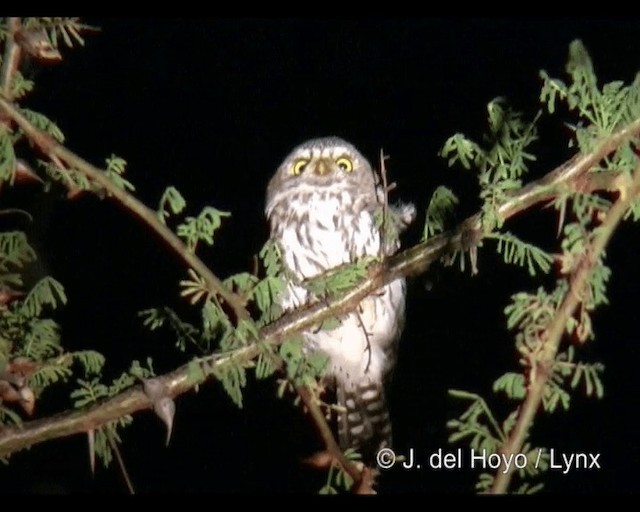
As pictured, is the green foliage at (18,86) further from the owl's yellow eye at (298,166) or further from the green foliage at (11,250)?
the owl's yellow eye at (298,166)

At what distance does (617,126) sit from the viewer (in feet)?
3.94

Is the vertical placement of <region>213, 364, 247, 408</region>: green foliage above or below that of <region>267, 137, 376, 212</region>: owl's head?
below

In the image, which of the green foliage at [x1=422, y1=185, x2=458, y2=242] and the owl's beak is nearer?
the green foliage at [x1=422, y1=185, x2=458, y2=242]

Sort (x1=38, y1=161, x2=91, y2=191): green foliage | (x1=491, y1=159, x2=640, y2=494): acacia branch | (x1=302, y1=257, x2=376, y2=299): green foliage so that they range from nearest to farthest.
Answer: (x1=491, y1=159, x2=640, y2=494): acacia branch < (x1=38, y1=161, x2=91, y2=191): green foliage < (x1=302, y1=257, x2=376, y2=299): green foliage

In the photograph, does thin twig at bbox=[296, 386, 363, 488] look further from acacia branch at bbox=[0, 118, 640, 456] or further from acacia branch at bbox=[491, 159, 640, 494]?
acacia branch at bbox=[491, 159, 640, 494]

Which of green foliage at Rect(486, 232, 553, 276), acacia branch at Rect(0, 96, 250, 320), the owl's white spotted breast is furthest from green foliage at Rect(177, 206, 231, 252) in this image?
the owl's white spotted breast

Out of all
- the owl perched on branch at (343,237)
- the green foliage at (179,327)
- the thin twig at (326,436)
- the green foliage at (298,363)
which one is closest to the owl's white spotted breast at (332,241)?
the owl perched on branch at (343,237)

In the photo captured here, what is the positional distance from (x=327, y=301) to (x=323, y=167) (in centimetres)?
150

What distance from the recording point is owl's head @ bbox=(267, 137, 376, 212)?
2682 millimetres

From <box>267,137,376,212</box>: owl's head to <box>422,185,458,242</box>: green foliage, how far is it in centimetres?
134

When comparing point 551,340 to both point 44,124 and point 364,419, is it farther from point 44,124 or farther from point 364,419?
point 364,419

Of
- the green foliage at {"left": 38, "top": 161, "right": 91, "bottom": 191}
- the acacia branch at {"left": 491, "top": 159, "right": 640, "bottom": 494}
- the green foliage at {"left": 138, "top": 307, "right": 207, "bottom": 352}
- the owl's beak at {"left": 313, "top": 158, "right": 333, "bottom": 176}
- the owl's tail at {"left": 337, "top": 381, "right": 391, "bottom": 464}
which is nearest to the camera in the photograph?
the acacia branch at {"left": 491, "top": 159, "right": 640, "bottom": 494}

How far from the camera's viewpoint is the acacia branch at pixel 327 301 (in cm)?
115

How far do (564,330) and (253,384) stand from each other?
7.41 ft
